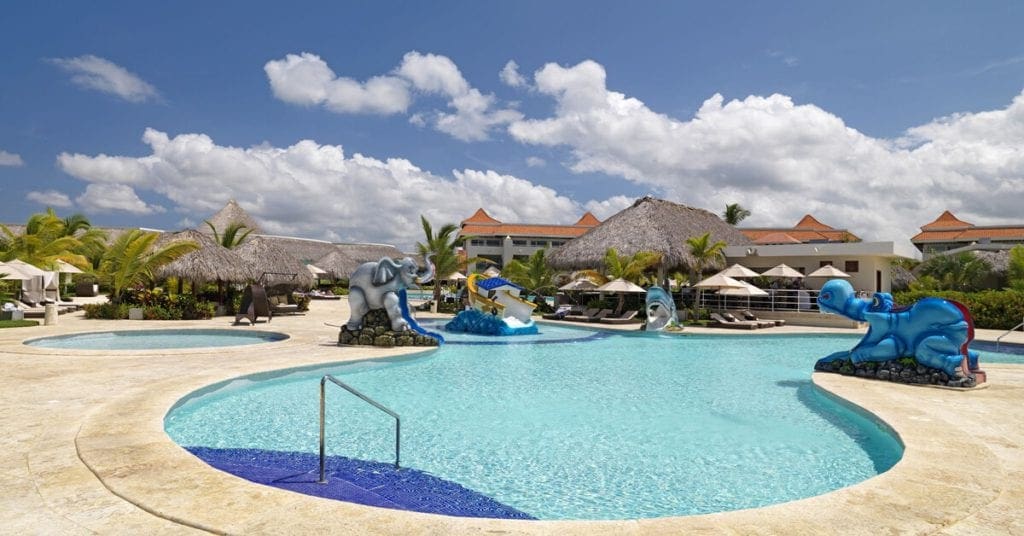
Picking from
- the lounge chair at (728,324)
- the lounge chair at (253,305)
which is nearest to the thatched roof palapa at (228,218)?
the lounge chair at (253,305)

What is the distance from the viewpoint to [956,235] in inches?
1889

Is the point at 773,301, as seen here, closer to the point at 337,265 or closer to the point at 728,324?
the point at 728,324

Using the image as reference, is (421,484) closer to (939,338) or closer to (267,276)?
(939,338)

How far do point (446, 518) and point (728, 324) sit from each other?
55.7ft

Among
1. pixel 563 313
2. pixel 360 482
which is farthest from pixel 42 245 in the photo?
pixel 360 482

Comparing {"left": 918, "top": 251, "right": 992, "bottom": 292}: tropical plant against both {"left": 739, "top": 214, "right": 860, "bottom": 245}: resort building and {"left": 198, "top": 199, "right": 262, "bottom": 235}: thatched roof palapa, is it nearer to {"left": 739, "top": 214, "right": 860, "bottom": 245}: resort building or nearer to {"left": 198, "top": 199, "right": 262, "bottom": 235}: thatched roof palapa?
{"left": 739, "top": 214, "right": 860, "bottom": 245}: resort building

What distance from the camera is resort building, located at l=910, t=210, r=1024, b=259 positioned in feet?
146

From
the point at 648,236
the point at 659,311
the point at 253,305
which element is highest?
the point at 648,236

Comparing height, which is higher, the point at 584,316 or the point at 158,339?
the point at 584,316

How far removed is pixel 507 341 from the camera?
1489 cm

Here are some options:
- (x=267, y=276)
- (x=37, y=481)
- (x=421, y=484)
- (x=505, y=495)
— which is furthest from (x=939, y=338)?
(x=267, y=276)

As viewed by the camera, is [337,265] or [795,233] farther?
[795,233]

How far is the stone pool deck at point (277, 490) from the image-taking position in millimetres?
3104

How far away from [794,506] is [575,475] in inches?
77.1
